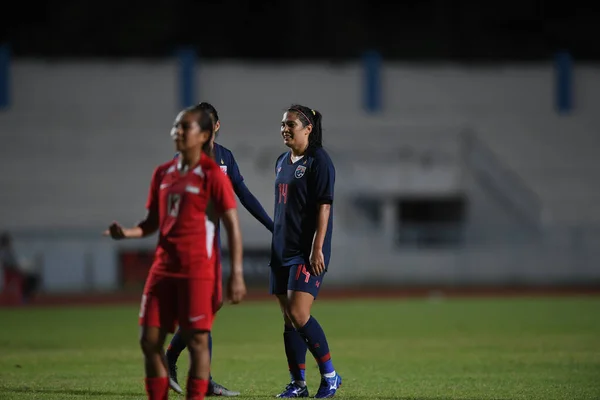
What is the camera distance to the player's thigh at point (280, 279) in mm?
8930

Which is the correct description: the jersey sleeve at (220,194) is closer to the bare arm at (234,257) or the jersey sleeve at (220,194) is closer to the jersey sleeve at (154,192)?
the bare arm at (234,257)

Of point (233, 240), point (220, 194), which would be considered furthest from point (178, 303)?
point (220, 194)

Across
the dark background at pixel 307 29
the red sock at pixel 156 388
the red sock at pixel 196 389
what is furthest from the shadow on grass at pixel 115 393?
the dark background at pixel 307 29

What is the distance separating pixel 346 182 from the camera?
36.2 m

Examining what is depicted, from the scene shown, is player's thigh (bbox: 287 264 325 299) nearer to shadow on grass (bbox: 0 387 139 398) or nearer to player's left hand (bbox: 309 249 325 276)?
player's left hand (bbox: 309 249 325 276)

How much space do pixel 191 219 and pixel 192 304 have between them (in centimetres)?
55

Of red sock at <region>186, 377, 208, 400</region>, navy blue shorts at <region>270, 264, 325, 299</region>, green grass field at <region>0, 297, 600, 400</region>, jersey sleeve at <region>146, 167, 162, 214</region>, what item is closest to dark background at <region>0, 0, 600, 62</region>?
green grass field at <region>0, 297, 600, 400</region>

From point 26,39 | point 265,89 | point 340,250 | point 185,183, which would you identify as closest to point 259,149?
point 265,89

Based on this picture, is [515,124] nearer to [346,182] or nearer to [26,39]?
[346,182]

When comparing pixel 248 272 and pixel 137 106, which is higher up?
pixel 137 106

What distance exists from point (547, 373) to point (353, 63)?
29.1 meters

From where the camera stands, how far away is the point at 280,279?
8969 millimetres

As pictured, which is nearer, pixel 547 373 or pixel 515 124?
pixel 547 373

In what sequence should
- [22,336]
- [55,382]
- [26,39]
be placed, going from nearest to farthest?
[55,382] < [22,336] < [26,39]
